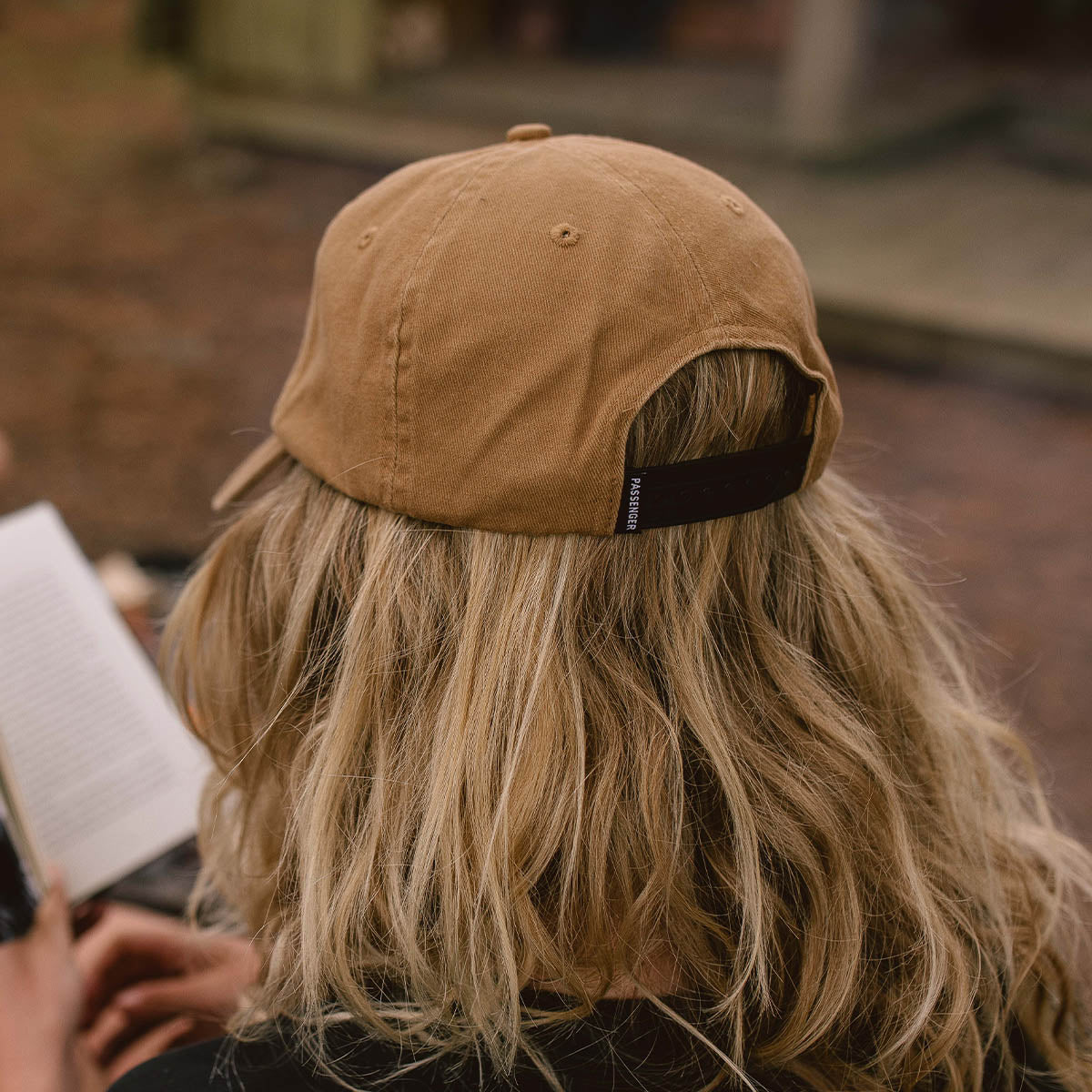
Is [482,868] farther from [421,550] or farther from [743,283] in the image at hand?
[743,283]

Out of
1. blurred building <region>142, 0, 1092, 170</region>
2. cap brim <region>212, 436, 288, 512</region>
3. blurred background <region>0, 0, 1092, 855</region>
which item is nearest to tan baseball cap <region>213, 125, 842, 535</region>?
cap brim <region>212, 436, 288, 512</region>

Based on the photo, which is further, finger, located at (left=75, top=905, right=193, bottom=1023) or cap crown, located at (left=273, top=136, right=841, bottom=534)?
finger, located at (left=75, top=905, right=193, bottom=1023)

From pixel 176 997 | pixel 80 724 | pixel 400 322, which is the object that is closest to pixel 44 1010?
pixel 176 997

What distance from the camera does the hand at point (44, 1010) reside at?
991mm

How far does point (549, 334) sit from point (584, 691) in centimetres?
26

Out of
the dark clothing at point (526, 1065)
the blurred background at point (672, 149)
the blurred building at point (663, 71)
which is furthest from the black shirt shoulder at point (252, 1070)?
the blurred building at point (663, 71)

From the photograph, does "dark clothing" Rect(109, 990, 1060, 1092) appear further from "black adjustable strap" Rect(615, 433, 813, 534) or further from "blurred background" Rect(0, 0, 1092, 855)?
"blurred background" Rect(0, 0, 1092, 855)

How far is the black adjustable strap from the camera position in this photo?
2.61ft

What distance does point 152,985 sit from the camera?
49.4 inches

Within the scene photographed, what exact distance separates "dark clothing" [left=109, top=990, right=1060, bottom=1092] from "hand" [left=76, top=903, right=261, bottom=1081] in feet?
1.42

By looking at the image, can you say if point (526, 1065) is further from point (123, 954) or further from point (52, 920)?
point (123, 954)

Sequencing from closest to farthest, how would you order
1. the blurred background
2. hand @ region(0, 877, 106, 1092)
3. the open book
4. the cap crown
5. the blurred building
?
the cap crown
hand @ region(0, 877, 106, 1092)
the open book
the blurred background
the blurred building

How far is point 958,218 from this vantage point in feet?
15.8

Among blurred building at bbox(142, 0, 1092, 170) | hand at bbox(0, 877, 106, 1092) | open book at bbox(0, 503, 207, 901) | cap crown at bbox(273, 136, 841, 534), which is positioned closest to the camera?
cap crown at bbox(273, 136, 841, 534)
